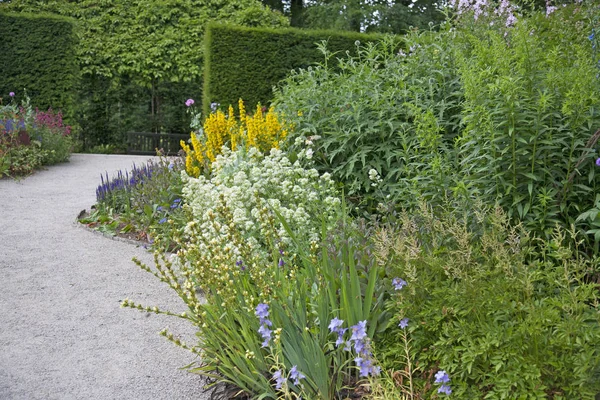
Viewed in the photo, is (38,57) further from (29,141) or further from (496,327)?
(496,327)

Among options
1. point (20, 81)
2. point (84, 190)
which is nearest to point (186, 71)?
point (20, 81)

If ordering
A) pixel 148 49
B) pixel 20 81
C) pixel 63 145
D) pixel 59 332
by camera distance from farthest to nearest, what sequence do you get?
pixel 148 49, pixel 20 81, pixel 63 145, pixel 59 332

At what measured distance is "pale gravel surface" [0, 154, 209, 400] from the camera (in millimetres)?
3146

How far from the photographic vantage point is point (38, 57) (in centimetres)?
1455

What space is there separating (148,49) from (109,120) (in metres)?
2.35

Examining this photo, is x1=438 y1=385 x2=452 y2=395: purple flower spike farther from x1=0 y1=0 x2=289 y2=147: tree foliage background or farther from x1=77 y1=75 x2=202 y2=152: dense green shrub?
x1=77 y1=75 x2=202 y2=152: dense green shrub

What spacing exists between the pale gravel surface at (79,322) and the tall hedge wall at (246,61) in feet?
17.5

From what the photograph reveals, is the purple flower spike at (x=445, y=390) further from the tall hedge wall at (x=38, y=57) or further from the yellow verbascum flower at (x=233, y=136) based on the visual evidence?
the tall hedge wall at (x=38, y=57)

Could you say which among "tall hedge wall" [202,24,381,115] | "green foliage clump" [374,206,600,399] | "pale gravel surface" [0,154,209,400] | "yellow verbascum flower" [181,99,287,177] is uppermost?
"tall hedge wall" [202,24,381,115]

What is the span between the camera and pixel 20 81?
47.8 feet

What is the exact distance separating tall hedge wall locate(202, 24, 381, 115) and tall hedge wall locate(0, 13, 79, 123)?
4.63m

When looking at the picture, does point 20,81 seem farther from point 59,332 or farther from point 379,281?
point 379,281

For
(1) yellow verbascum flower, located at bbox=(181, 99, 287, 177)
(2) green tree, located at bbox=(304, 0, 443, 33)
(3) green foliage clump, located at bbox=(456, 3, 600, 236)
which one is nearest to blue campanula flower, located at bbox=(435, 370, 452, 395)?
(3) green foliage clump, located at bbox=(456, 3, 600, 236)

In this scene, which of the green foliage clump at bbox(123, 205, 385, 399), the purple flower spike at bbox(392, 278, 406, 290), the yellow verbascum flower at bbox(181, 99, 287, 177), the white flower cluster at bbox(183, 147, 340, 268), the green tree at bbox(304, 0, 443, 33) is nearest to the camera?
the purple flower spike at bbox(392, 278, 406, 290)
